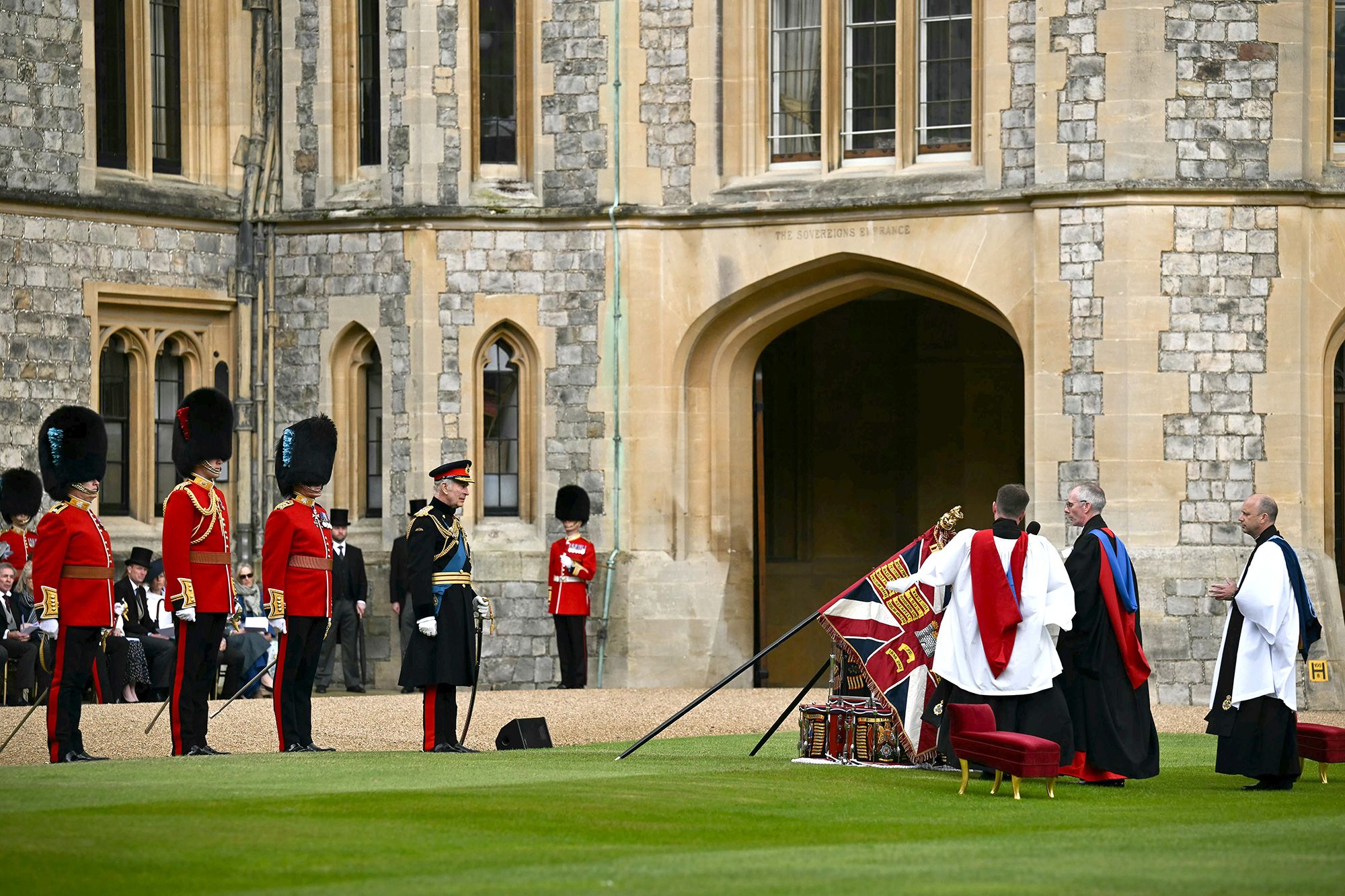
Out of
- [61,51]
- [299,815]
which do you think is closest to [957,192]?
[61,51]

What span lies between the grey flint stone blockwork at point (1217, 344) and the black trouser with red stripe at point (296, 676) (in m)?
7.05

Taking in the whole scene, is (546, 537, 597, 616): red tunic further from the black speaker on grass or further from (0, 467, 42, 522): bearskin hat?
the black speaker on grass

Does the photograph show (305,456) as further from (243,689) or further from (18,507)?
(18,507)

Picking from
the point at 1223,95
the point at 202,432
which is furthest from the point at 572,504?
the point at 202,432

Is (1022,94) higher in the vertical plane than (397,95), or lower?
lower

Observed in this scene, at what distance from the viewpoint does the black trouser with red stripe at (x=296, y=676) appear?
1162 cm

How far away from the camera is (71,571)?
37.0ft

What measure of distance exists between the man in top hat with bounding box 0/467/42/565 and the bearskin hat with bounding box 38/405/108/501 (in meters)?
3.17

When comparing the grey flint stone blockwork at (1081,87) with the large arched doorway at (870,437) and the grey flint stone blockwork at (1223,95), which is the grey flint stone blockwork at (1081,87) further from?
the large arched doorway at (870,437)

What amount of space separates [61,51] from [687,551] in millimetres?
5944

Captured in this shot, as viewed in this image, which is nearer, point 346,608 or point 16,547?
point 16,547

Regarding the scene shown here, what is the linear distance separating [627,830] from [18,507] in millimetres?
7913

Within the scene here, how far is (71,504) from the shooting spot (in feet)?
37.4

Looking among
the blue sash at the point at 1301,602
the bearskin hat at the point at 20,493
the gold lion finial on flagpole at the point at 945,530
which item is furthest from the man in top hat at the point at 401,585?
the blue sash at the point at 1301,602
